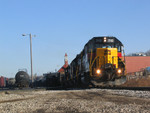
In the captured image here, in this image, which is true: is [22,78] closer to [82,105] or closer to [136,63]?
Result: [82,105]

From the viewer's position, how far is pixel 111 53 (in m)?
17.8

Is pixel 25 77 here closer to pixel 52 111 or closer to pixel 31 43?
pixel 31 43

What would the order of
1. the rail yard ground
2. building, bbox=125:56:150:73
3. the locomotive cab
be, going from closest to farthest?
1. the rail yard ground
2. the locomotive cab
3. building, bbox=125:56:150:73

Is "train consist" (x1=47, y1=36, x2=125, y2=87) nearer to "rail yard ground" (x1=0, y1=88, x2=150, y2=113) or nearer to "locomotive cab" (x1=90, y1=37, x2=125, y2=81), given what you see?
"locomotive cab" (x1=90, y1=37, x2=125, y2=81)

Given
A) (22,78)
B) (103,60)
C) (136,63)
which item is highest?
(136,63)

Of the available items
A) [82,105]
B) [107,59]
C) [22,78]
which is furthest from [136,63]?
[82,105]

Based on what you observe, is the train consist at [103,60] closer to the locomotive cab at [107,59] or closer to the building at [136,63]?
the locomotive cab at [107,59]

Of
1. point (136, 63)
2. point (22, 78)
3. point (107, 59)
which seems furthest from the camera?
point (136, 63)

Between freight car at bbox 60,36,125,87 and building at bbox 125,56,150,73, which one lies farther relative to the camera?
building at bbox 125,56,150,73

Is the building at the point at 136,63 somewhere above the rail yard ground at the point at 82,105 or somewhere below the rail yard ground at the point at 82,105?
above

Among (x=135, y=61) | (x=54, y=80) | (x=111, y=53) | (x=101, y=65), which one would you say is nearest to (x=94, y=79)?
(x=101, y=65)

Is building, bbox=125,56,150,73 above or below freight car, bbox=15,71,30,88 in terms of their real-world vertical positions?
above

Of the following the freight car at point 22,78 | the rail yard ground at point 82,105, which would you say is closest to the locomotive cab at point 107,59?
the rail yard ground at point 82,105

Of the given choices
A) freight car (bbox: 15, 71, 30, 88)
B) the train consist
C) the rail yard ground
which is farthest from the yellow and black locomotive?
freight car (bbox: 15, 71, 30, 88)
